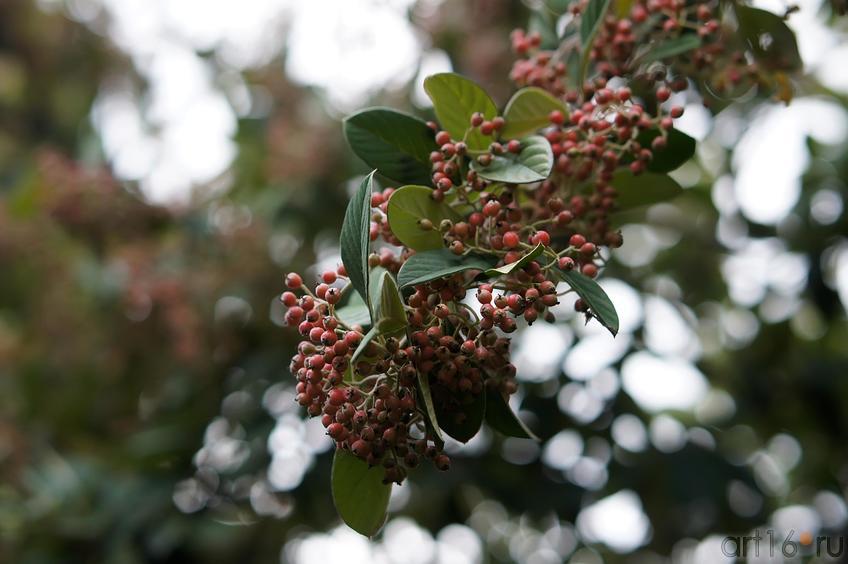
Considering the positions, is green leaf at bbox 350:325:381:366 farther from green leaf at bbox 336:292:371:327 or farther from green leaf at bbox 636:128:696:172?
green leaf at bbox 636:128:696:172

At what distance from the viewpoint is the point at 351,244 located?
934mm

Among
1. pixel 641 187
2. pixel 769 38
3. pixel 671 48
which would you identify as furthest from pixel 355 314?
pixel 769 38

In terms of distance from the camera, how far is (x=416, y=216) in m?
0.99

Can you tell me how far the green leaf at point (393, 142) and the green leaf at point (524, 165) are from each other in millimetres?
90

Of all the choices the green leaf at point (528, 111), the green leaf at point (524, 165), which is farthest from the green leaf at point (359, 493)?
the green leaf at point (528, 111)

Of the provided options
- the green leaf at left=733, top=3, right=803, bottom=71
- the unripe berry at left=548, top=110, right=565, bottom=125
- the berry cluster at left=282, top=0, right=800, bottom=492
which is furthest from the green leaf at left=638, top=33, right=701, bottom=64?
the unripe berry at left=548, top=110, right=565, bottom=125

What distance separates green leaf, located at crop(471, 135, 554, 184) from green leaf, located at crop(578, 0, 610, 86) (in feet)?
0.56

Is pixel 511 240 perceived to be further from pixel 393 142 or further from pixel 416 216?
pixel 393 142

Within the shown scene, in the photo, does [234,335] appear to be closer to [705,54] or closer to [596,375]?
[596,375]

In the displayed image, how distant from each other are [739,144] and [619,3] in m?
1.44

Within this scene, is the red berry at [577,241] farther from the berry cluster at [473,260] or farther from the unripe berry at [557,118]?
the unripe berry at [557,118]

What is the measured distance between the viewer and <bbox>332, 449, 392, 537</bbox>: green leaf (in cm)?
100

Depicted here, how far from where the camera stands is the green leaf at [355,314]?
974 mm

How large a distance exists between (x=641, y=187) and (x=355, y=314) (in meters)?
0.46
